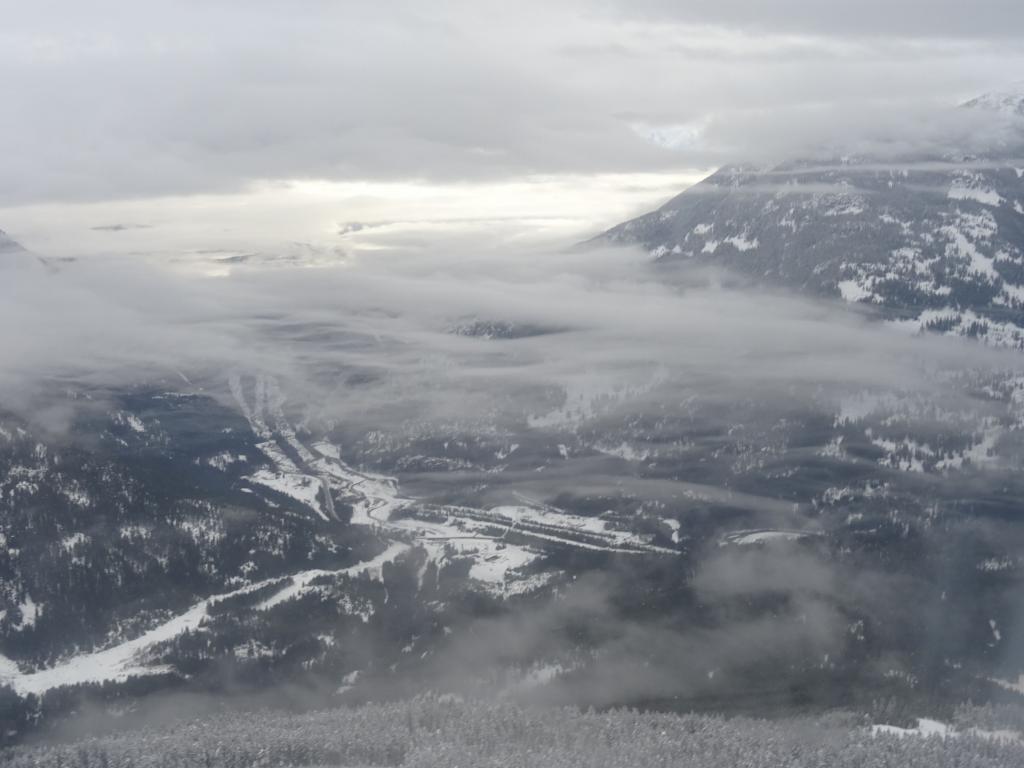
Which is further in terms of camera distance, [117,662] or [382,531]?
[382,531]

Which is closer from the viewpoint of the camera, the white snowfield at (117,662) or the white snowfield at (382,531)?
the white snowfield at (117,662)

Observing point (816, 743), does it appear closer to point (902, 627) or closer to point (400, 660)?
point (902, 627)

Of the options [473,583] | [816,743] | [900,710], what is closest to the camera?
[816,743]

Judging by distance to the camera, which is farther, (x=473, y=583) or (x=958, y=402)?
(x=958, y=402)

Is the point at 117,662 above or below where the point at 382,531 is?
below

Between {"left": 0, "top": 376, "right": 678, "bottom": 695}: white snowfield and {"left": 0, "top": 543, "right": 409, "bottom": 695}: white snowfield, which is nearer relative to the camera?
{"left": 0, "top": 543, "right": 409, "bottom": 695}: white snowfield

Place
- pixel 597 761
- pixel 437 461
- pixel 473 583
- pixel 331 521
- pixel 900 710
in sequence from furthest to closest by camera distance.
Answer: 1. pixel 437 461
2. pixel 331 521
3. pixel 473 583
4. pixel 900 710
5. pixel 597 761

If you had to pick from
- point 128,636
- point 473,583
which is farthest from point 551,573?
point 128,636

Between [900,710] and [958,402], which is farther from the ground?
[958,402]
